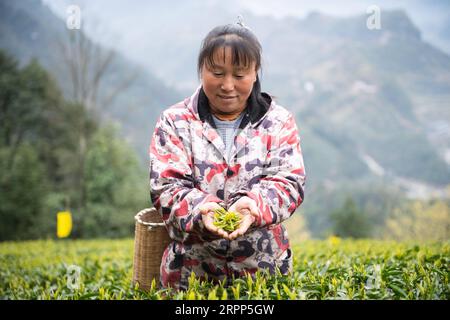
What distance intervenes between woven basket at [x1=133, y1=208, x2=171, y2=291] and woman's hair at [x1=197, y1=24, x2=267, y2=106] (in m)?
0.95

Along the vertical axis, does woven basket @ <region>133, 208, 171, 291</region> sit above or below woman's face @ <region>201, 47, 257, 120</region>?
below

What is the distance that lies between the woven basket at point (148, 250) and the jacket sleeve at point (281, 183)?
0.59 meters

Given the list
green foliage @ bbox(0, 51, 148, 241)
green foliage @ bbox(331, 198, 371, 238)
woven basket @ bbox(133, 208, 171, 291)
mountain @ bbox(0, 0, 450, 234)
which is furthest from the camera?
mountain @ bbox(0, 0, 450, 234)

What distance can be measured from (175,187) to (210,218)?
0.26 metres

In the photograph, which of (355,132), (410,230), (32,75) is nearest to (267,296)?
(32,75)

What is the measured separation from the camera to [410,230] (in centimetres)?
2734

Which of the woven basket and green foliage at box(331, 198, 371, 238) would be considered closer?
the woven basket

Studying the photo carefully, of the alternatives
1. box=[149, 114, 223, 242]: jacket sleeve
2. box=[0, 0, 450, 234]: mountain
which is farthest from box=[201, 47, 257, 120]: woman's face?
box=[0, 0, 450, 234]: mountain

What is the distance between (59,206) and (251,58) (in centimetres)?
1593

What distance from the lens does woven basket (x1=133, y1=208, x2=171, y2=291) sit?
2.31 m

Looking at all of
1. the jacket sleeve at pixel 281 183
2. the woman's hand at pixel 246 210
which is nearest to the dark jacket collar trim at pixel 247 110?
the jacket sleeve at pixel 281 183

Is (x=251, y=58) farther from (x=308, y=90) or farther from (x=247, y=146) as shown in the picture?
(x=308, y=90)

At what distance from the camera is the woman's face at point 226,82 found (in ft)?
6.44

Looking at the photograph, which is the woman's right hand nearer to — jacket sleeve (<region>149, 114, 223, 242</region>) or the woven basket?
jacket sleeve (<region>149, 114, 223, 242</region>)
